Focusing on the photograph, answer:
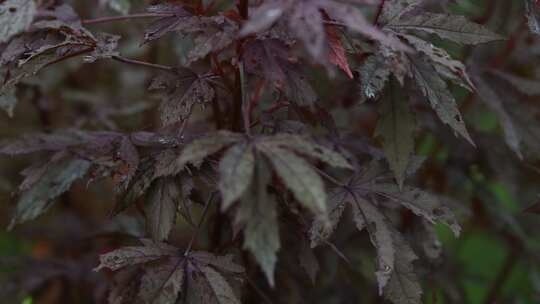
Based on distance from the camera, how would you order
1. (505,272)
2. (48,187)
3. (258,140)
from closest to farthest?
(258,140), (48,187), (505,272)

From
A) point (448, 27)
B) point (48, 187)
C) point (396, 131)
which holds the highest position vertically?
point (448, 27)

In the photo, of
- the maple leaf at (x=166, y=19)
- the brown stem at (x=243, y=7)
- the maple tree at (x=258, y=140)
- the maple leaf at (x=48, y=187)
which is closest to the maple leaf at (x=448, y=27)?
the maple tree at (x=258, y=140)

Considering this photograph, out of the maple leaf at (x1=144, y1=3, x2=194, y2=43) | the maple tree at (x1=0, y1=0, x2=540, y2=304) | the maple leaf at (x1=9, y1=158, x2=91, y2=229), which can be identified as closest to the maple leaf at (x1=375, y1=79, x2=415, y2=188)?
the maple tree at (x1=0, y1=0, x2=540, y2=304)

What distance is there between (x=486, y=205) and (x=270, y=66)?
1.18 metres

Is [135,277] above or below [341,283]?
above

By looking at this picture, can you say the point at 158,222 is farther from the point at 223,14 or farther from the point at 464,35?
the point at 464,35

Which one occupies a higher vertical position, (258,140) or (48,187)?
(258,140)

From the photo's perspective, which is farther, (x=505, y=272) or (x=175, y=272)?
(x=505, y=272)

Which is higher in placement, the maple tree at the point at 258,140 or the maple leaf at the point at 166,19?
the maple leaf at the point at 166,19

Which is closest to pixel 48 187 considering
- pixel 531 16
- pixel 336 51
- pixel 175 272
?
pixel 175 272

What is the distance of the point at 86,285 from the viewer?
2049mm

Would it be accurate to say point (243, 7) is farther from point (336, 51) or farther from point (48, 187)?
point (48, 187)

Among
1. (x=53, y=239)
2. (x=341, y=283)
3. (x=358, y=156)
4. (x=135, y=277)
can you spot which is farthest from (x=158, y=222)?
(x=53, y=239)

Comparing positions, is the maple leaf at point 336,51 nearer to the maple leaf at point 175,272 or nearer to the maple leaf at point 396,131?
the maple leaf at point 396,131
